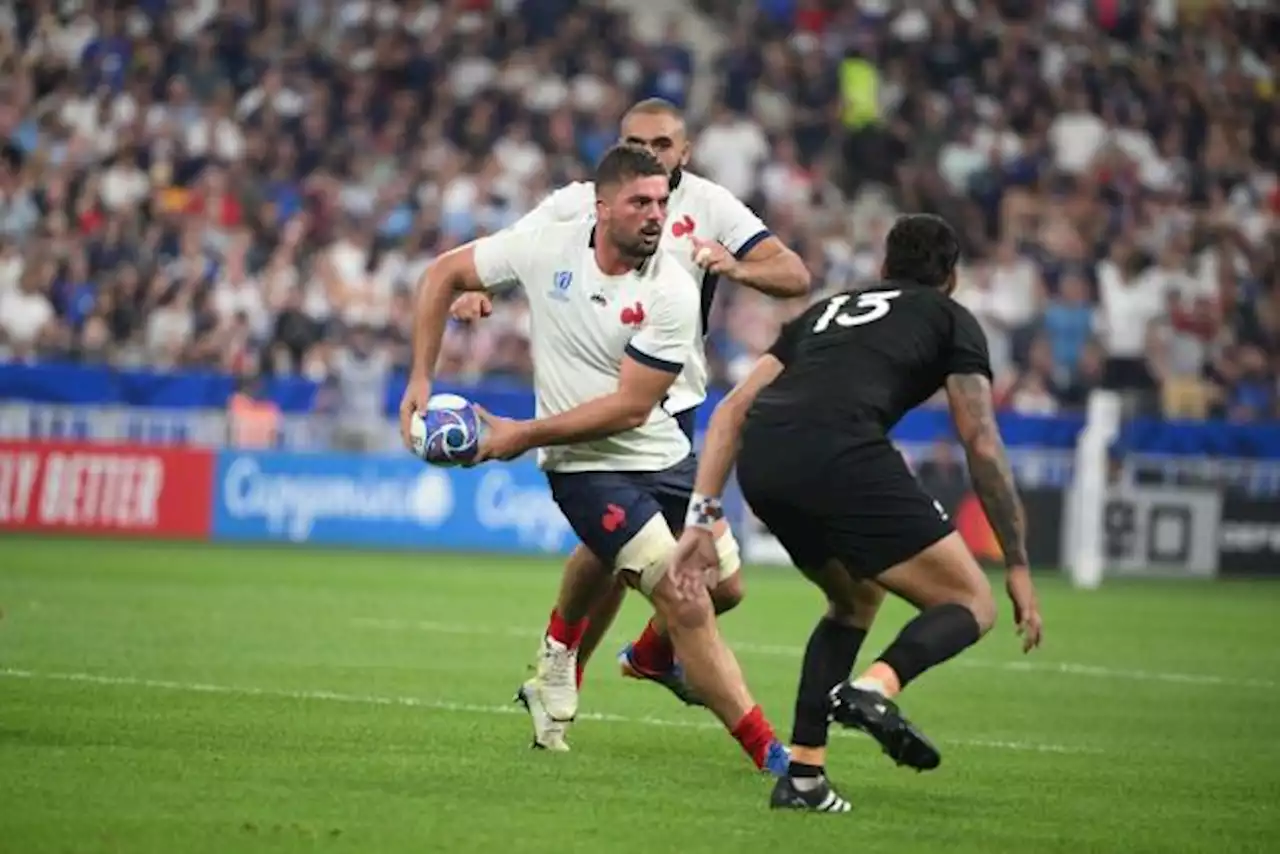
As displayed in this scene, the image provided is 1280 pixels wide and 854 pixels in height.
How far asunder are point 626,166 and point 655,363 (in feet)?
2.51

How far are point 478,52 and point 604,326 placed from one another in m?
20.6

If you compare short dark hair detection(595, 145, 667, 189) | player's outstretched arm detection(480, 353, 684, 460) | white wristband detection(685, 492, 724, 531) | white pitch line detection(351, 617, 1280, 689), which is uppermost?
short dark hair detection(595, 145, 667, 189)

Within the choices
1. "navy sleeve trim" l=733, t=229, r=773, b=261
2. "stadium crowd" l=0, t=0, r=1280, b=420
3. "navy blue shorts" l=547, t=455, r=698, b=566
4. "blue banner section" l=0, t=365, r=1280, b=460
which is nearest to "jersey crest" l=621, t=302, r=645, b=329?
"navy blue shorts" l=547, t=455, r=698, b=566

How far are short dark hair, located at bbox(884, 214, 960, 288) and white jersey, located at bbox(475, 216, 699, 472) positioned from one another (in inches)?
46.8

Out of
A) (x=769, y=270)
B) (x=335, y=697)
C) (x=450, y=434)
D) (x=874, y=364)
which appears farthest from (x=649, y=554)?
(x=335, y=697)

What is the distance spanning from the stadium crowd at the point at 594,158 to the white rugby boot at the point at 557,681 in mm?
14849

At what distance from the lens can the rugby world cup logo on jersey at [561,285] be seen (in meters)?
10.4

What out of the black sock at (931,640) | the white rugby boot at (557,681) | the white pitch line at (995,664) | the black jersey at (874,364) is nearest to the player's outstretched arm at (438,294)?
the white rugby boot at (557,681)

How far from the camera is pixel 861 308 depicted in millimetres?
9117

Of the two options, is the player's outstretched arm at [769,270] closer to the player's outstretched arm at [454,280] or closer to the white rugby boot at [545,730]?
the player's outstretched arm at [454,280]

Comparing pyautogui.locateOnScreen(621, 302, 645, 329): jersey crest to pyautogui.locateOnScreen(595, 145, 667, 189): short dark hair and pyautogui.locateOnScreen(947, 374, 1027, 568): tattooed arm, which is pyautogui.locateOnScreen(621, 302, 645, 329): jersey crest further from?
pyautogui.locateOnScreen(947, 374, 1027, 568): tattooed arm

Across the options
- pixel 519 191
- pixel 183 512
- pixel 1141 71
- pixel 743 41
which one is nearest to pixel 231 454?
pixel 183 512

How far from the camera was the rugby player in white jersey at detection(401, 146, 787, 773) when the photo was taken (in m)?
9.88

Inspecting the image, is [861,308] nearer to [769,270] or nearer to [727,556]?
[769,270]
